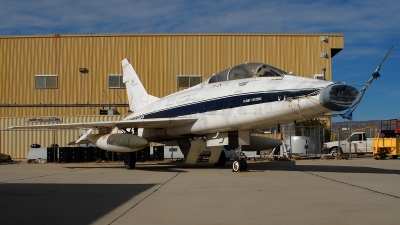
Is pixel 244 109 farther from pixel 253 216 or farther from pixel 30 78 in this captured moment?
pixel 30 78

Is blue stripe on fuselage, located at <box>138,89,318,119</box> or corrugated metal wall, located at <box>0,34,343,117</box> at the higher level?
corrugated metal wall, located at <box>0,34,343,117</box>

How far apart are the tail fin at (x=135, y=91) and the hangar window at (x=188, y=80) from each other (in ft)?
35.0

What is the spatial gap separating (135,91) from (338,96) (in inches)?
526

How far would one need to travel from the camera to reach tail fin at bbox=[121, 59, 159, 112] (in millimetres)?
21609

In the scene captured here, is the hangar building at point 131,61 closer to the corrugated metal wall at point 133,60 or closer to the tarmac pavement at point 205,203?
the corrugated metal wall at point 133,60

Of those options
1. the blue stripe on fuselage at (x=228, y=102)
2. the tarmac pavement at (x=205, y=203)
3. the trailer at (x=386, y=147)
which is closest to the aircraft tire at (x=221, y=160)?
the blue stripe on fuselage at (x=228, y=102)

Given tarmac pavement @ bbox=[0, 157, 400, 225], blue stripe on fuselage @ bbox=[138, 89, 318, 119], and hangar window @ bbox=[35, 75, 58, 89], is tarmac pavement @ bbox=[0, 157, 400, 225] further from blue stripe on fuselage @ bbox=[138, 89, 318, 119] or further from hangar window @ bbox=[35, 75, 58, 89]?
hangar window @ bbox=[35, 75, 58, 89]

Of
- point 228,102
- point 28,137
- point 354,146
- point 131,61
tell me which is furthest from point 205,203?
point 131,61

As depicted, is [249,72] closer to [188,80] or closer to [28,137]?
[188,80]

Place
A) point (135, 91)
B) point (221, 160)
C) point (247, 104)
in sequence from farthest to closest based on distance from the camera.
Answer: point (135, 91)
point (221, 160)
point (247, 104)

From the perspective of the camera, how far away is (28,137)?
98.7ft

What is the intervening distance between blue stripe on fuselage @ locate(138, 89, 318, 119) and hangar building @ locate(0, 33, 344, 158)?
54.6ft

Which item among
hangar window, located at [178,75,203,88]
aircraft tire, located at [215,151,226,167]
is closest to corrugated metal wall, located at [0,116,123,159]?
hangar window, located at [178,75,203,88]

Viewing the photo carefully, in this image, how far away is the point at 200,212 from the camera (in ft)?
20.5
